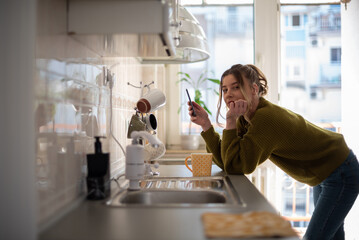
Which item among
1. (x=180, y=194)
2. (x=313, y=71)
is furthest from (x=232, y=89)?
(x=313, y=71)

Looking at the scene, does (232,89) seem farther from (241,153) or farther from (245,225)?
(245,225)

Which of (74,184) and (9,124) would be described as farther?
(74,184)

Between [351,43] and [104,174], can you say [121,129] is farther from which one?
[351,43]

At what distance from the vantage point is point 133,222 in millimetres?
843

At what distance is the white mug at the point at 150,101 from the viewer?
147 centimetres

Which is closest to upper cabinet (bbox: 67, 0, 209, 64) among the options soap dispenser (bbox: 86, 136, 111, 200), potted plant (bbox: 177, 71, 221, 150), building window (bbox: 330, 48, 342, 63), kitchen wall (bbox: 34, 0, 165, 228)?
kitchen wall (bbox: 34, 0, 165, 228)

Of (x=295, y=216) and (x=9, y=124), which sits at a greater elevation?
(x=9, y=124)

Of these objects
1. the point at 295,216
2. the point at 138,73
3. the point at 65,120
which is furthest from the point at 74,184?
the point at 295,216

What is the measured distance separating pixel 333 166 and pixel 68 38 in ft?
4.04

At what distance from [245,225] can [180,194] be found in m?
0.50

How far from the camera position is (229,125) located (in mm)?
1613

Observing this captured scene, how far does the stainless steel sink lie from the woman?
20cm

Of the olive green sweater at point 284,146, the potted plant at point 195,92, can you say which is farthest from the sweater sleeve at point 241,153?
the potted plant at point 195,92

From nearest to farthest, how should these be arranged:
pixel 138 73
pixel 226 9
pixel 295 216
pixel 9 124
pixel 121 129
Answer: pixel 9 124, pixel 121 129, pixel 138 73, pixel 226 9, pixel 295 216
